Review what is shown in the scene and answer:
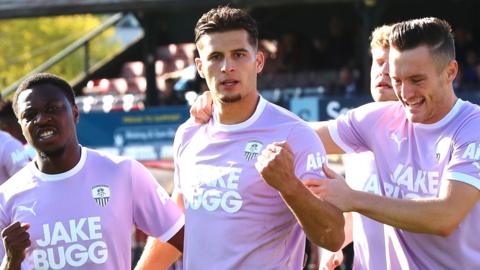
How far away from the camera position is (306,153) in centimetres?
484

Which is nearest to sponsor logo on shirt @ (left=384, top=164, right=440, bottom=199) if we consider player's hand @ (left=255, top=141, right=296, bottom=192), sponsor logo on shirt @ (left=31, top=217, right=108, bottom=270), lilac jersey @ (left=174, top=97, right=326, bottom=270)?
lilac jersey @ (left=174, top=97, right=326, bottom=270)

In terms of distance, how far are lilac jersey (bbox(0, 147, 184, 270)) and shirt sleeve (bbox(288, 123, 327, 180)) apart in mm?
822

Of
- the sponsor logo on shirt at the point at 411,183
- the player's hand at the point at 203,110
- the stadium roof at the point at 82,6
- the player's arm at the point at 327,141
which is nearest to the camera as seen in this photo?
the sponsor logo on shirt at the point at 411,183

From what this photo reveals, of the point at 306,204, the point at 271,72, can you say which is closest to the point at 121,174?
the point at 306,204

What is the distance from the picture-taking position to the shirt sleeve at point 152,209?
5285mm

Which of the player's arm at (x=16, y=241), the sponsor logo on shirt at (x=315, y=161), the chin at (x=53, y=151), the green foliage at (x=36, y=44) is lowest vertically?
the player's arm at (x=16, y=241)

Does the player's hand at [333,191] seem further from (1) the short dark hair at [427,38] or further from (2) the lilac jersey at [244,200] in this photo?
(1) the short dark hair at [427,38]

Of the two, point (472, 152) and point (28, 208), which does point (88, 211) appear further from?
point (472, 152)

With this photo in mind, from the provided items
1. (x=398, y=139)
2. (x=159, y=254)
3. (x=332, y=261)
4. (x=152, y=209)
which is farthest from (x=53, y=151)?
(x=332, y=261)

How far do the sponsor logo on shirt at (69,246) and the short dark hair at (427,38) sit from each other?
1.67m

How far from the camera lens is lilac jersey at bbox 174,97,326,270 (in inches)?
195

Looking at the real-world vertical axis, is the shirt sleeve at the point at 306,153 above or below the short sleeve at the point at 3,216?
above

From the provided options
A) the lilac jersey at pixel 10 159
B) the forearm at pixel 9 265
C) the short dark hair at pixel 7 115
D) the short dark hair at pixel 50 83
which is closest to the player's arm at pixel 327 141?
the short dark hair at pixel 50 83

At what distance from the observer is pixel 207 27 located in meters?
5.16
